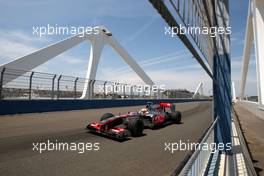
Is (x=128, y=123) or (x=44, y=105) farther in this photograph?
(x=44, y=105)

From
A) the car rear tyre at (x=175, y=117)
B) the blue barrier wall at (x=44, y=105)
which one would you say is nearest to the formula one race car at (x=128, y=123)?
the car rear tyre at (x=175, y=117)

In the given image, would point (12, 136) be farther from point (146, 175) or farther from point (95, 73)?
point (95, 73)

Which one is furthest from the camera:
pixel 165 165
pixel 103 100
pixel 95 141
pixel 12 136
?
pixel 103 100

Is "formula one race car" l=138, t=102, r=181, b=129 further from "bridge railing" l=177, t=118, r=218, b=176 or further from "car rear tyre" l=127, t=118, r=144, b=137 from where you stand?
"bridge railing" l=177, t=118, r=218, b=176

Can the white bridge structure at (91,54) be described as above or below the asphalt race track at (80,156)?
above

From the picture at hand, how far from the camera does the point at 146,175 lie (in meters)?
3.72

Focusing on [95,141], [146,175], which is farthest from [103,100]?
[146,175]

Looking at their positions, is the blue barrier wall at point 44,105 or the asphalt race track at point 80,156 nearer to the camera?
the asphalt race track at point 80,156

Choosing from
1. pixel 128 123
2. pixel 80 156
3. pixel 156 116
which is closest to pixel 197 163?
pixel 80 156

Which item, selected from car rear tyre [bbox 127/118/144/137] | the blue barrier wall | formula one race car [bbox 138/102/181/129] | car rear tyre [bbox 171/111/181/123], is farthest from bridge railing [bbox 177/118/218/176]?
the blue barrier wall

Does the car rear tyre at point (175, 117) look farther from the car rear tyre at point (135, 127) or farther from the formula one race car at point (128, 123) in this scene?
the car rear tyre at point (135, 127)

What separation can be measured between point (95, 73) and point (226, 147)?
28.1 meters

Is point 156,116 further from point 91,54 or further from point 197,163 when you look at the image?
point 91,54

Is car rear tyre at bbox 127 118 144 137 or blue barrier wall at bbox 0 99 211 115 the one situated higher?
blue barrier wall at bbox 0 99 211 115
